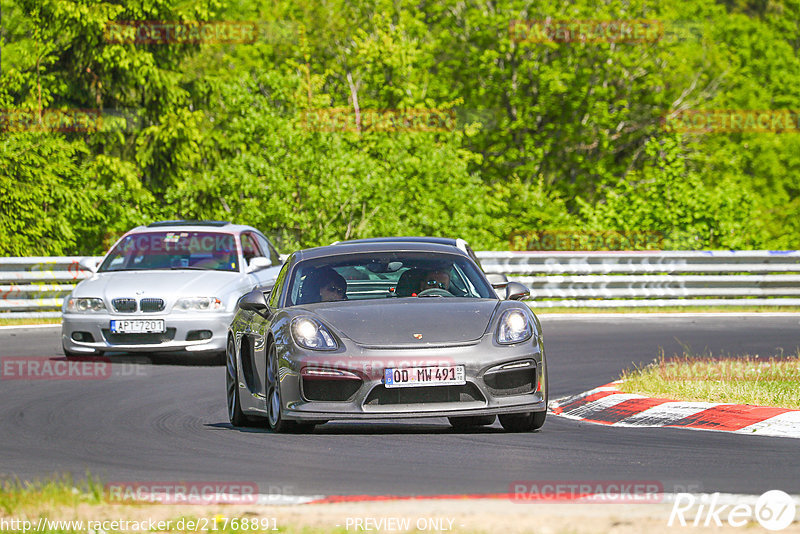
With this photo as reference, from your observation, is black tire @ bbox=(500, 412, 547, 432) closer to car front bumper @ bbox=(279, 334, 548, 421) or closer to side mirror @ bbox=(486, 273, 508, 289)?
car front bumper @ bbox=(279, 334, 548, 421)

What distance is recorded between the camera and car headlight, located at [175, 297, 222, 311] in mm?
15461

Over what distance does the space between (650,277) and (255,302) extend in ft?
51.7

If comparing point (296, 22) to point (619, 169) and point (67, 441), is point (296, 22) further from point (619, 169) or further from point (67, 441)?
point (67, 441)

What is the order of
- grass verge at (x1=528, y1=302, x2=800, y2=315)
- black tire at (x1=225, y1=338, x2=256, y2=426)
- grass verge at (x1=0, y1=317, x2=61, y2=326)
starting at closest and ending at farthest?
1. black tire at (x1=225, y1=338, x2=256, y2=426)
2. grass verge at (x1=0, y1=317, x2=61, y2=326)
3. grass verge at (x1=528, y1=302, x2=800, y2=315)

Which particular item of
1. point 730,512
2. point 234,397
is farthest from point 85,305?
point 730,512

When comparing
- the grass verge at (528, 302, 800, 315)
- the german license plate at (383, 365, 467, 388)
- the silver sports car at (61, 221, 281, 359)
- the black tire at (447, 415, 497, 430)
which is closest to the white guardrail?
the grass verge at (528, 302, 800, 315)

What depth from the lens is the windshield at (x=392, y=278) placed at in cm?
970

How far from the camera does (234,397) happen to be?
10281 millimetres

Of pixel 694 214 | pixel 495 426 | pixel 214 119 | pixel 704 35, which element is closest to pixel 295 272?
pixel 495 426

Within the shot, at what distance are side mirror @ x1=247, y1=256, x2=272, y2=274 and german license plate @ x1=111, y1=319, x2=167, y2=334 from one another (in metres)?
1.50

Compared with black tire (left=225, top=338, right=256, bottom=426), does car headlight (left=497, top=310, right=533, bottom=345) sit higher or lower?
higher

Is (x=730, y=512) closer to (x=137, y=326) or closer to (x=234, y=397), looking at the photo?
(x=234, y=397)

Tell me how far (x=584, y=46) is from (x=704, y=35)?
30.5ft

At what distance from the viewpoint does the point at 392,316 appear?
890 centimetres
